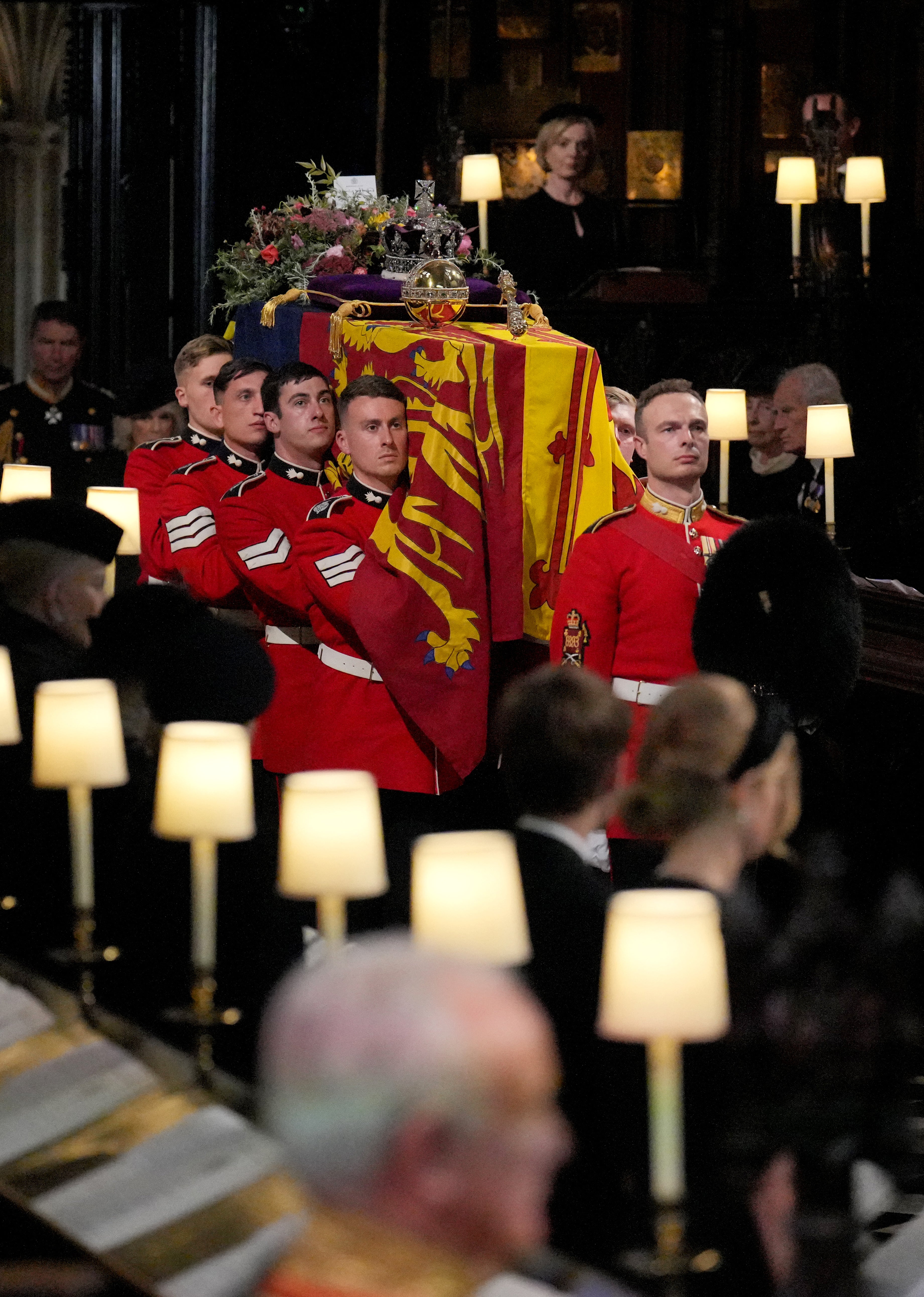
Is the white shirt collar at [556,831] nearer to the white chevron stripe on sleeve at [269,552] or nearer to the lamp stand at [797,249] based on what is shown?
the white chevron stripe on sleeve at [269,552]

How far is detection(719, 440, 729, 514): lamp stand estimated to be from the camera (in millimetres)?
5305

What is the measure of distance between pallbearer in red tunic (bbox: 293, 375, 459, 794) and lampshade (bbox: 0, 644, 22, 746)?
4.70 feet

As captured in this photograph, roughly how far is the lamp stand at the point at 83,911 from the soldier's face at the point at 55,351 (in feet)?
12.6

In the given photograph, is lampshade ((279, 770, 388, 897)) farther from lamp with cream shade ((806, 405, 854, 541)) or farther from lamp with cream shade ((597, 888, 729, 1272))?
lamp with cream shade ((806, 405, 854, 541))

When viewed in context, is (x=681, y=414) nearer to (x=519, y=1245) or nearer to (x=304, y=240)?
(x=304, y=240)

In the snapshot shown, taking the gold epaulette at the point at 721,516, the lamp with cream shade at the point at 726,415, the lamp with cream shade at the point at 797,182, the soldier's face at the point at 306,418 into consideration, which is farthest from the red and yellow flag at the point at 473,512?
the lamp with cream shade at the point at 797,182

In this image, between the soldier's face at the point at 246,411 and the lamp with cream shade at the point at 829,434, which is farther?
the lamp with cream shade at the point at 829,434

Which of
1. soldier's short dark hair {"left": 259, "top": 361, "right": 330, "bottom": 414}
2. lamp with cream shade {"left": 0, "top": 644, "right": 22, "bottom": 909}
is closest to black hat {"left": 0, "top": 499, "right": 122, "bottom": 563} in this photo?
lamp with cream shade {"left": 0, "top": 644, "right": 22, "bottom": 909}

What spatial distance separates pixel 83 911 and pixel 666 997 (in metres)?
0.94

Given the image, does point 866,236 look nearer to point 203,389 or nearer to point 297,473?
point 203,389

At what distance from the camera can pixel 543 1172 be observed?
52.6 inches

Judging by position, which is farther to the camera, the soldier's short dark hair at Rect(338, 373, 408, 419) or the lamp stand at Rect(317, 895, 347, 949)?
the soldier's short dark hair at Rect(338, 373, 408, 419)

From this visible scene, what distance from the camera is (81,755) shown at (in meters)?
2.69

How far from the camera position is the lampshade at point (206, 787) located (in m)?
2.51
